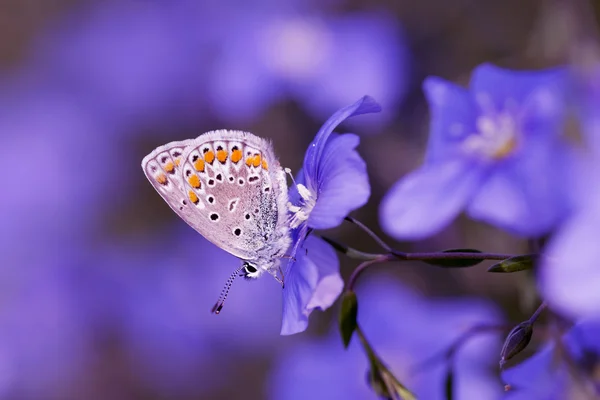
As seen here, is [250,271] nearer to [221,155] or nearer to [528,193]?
[221,155]

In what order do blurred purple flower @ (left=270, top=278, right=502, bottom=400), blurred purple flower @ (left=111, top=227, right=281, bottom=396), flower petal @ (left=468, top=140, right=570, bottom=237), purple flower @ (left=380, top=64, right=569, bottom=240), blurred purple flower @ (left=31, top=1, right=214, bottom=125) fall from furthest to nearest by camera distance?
blurred purple flower @ (left=31, top=1, right=214, bottom=125) → blurred purple flower @ (left=111, top=227, right=281, bottom=396) → blurred purple flower @ (left=270, top=278, right=502, bottom=400) → purple flower @ (left=380, top=64, right=569, bottom=240) → flower petal @ (left=468, top=140, right=570, bottom=237)

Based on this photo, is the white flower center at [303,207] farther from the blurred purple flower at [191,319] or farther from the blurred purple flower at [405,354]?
the blurred purple flower at [191,319]

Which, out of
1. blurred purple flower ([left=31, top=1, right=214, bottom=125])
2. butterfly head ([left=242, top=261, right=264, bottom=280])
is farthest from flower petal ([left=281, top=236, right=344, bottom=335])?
blurred purple flower ([left=31, top=1, right=214, bottom=125])

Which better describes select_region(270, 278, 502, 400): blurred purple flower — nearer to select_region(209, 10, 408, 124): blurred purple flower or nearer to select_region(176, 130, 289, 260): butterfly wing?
select_region(176, 130, 289, 260): butterfly wing

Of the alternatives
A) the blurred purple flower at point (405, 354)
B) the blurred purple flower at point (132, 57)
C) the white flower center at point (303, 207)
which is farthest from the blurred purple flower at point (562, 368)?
the blurred purple flower at point (132, 57)

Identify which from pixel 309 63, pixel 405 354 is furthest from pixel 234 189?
pixel 309 63

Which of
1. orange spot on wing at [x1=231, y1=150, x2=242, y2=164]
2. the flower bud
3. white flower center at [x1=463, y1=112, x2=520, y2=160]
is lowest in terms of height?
the flower bud
